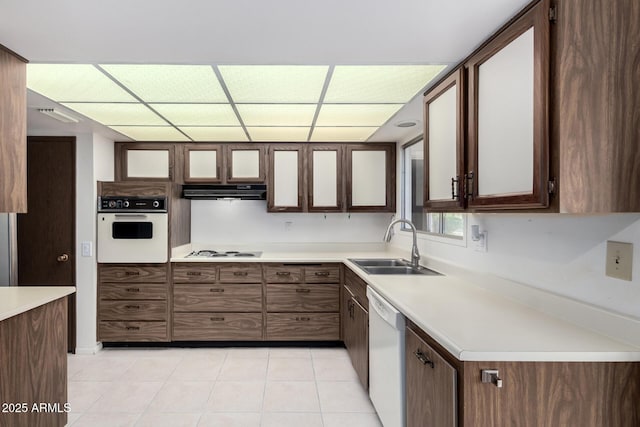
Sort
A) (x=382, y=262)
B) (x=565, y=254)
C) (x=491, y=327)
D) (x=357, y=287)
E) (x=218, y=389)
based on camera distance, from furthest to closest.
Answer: (x=382, y=262), (x=357, y=287), (x=218, y=389), (x=565, y=254), (x=491, y=327)

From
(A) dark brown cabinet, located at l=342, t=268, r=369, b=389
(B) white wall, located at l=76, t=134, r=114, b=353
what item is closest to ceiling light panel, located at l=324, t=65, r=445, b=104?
(A) dark brown cabinet, located at l=342, t=268, r=369, b=389

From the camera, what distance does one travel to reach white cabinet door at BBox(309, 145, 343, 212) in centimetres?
394

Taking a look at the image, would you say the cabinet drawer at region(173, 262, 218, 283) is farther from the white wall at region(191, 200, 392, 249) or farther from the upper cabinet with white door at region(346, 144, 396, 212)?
the upper cabinet with white door at region(346, 144, 396, 212)

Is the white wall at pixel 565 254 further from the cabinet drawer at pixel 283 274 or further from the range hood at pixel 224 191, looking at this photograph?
the range hood at pixel 224 191

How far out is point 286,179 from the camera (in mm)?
3926

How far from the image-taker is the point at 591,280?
1.40 metres

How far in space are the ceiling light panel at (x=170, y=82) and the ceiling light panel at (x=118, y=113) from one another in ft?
0.99

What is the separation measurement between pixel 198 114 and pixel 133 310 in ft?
6.70

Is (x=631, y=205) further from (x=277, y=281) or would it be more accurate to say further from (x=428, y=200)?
(x=277, y=281)

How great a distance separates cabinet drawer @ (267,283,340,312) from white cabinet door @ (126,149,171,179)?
1698 mm

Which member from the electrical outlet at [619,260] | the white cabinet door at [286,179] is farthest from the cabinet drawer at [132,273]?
the electrical outlet at [619,260]

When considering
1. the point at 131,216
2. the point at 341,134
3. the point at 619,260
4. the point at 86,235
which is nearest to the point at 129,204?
the point at 131,216

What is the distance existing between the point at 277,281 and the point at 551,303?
2.48m

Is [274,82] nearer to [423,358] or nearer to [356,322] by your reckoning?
[423,358]
